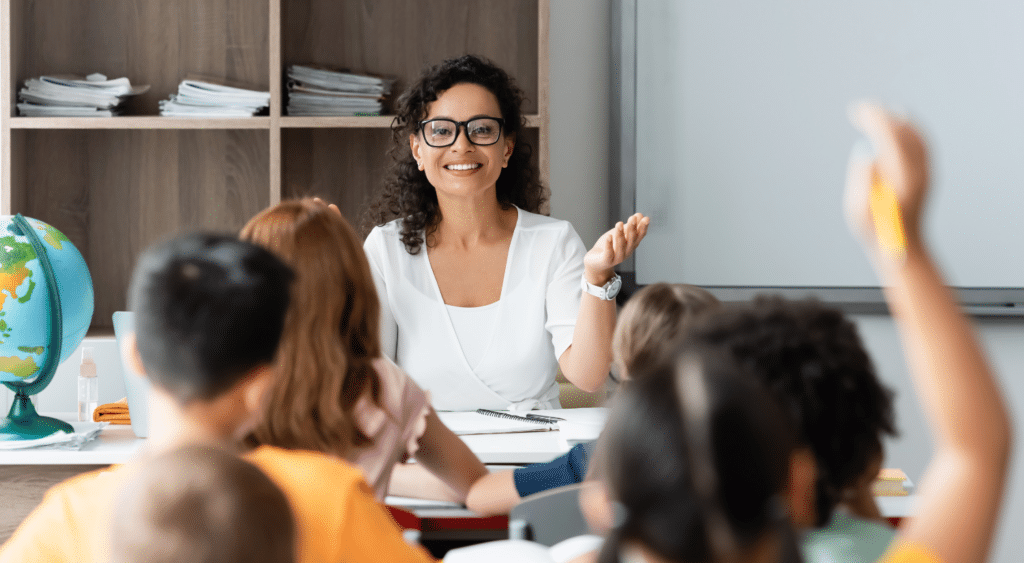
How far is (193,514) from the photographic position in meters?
0.48

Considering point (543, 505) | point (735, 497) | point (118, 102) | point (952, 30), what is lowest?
point (543, 505)

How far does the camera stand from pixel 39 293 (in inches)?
62.8

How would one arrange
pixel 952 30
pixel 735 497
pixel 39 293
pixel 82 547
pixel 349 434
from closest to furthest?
pixel 735 497, pixel 82 547, pixel 349 434, pixel 39 293, pixel 952 30

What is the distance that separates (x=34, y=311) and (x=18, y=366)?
11 cm

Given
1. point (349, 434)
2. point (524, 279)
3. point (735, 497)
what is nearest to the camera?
point (735, 497)

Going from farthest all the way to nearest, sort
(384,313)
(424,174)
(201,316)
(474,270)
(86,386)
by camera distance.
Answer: (424,174) → (474,270) → (384,313) → (86,386) → (201,316)

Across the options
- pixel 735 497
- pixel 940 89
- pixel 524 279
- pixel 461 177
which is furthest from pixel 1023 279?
pixel 735 497

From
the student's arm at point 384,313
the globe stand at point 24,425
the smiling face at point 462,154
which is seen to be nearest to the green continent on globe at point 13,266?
the globe stand at point 24,425

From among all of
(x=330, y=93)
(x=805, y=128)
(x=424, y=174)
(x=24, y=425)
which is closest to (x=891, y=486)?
(x=424, y=174)

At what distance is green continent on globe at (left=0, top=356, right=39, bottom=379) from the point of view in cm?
159

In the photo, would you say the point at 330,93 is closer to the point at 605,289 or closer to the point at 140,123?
the point at 140,123

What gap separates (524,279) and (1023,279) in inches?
65.4

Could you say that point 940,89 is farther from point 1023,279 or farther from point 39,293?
point 39,293

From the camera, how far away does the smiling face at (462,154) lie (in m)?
2.13
